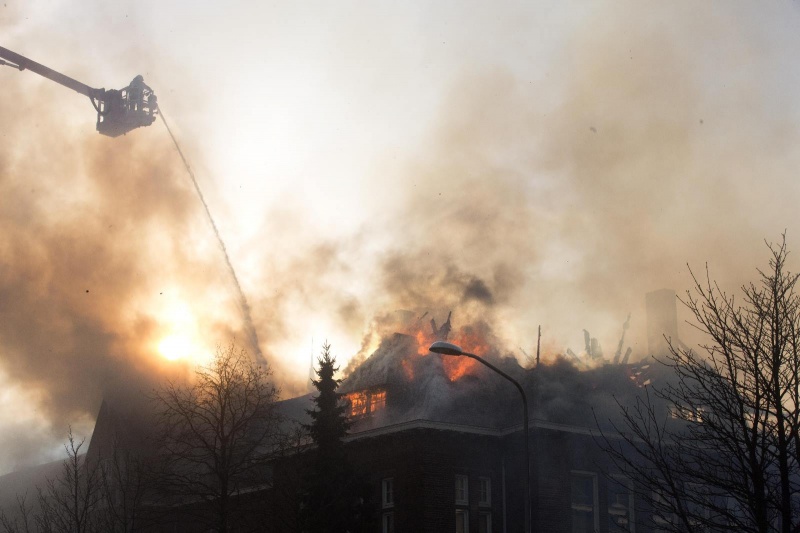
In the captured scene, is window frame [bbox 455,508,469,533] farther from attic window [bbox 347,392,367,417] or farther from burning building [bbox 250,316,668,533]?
attic window [bbox 347,392,367,417]

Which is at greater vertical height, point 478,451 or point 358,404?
point 358,404

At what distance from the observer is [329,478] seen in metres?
26.8

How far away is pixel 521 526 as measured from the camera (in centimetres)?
3025

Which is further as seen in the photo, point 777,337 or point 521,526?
point 521,526

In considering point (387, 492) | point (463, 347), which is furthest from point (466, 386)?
point (387, 492)

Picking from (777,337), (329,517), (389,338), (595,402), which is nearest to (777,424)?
(777,337)

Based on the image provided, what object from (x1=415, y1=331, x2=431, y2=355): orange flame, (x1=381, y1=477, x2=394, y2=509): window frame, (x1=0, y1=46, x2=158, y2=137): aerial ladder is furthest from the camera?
(x1=0, y1=46, x2=158, y2=137): aerial ladder

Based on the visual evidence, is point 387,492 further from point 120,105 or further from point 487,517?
point 120,105

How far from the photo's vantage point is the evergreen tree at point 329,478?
26266 mm

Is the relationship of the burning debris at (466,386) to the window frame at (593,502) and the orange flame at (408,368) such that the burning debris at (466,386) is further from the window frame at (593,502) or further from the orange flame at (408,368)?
the window frame at (593,502)

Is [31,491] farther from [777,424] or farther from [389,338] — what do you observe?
[777,424]

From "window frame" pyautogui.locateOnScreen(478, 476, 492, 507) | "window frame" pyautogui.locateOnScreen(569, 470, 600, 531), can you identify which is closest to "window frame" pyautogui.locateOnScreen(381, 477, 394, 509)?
"window frame" pyautogui.locateOnScreen(478, 476, 492, 507)

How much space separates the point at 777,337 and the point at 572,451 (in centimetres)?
1877

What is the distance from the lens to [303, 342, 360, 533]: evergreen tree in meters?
26.3
